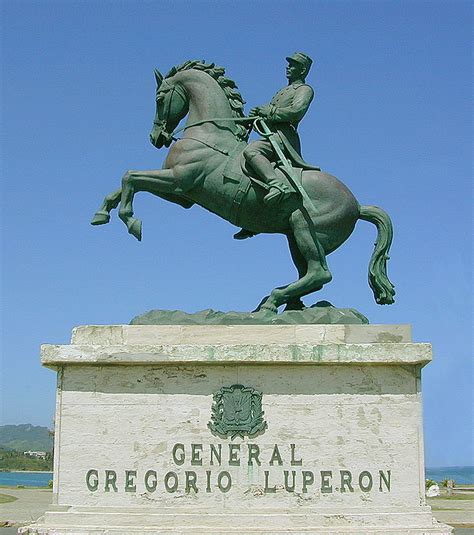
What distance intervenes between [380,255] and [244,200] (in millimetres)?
1729

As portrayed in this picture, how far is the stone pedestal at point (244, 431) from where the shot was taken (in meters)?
9.17

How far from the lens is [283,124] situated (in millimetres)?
10656

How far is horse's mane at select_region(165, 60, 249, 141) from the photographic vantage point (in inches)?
428

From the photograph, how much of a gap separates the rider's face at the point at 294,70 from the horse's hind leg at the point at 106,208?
2491mm

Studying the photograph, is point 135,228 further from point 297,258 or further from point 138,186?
point 297,258

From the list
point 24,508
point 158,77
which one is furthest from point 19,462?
point 158,77

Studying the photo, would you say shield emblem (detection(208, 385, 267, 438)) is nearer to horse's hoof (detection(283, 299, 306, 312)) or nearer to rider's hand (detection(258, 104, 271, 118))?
horse's hoof (detection(283, 299, 306, 312))

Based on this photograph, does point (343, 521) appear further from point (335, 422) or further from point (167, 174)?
point (167, 174)

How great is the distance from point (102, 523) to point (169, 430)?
1139 mm

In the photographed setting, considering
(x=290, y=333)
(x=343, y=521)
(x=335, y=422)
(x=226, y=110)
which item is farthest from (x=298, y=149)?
(x=343, y=521)

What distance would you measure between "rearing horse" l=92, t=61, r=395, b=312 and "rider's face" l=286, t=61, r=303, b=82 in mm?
795

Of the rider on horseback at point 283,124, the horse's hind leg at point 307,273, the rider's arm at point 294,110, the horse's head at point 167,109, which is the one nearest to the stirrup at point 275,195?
the rider on horseback at point 283,124

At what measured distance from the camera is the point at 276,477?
9.22 m

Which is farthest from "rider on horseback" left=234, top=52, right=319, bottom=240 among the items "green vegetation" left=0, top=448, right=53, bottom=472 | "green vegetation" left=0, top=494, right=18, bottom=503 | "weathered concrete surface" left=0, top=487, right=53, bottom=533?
"green vegetation" left=0, top=448, right=53, bottom=472
